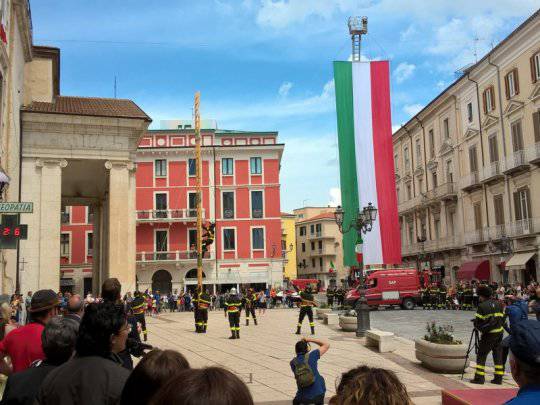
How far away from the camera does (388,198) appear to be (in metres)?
25.2

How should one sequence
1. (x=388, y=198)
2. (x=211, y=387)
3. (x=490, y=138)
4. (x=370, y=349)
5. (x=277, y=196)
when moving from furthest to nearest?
(x=277, y=196), (x=490, y=138), (x=388, y=198), (x=370, y=349), (x=211, y=387)

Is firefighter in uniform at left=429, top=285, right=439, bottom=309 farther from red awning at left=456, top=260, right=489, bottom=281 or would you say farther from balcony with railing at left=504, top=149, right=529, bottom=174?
balcony with railing at left=504, top=149, right=529, bottom=174

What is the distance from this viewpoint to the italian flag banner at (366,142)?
25250 mm

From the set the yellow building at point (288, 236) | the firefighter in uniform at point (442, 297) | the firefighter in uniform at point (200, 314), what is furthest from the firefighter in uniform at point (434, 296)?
the yellow building at point (288, 236)

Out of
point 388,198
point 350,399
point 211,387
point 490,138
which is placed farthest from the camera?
point 490,138

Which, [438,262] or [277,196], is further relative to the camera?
[277,196]

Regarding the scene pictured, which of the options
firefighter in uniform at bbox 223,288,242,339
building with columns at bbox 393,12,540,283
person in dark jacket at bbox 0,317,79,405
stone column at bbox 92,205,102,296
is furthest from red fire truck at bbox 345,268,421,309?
person in dark jacket at bbox 0,317,79,405

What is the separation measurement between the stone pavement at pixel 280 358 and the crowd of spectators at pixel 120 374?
7.87 ft

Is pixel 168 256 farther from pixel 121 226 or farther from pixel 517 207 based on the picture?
pixel 517 207

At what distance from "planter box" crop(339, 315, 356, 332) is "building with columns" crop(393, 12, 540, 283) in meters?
16.7

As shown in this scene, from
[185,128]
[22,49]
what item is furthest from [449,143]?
[22,49]

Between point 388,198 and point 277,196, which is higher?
point 277,196

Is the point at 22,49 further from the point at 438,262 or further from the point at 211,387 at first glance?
the point at 438,262

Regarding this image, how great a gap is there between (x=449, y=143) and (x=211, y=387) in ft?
151
